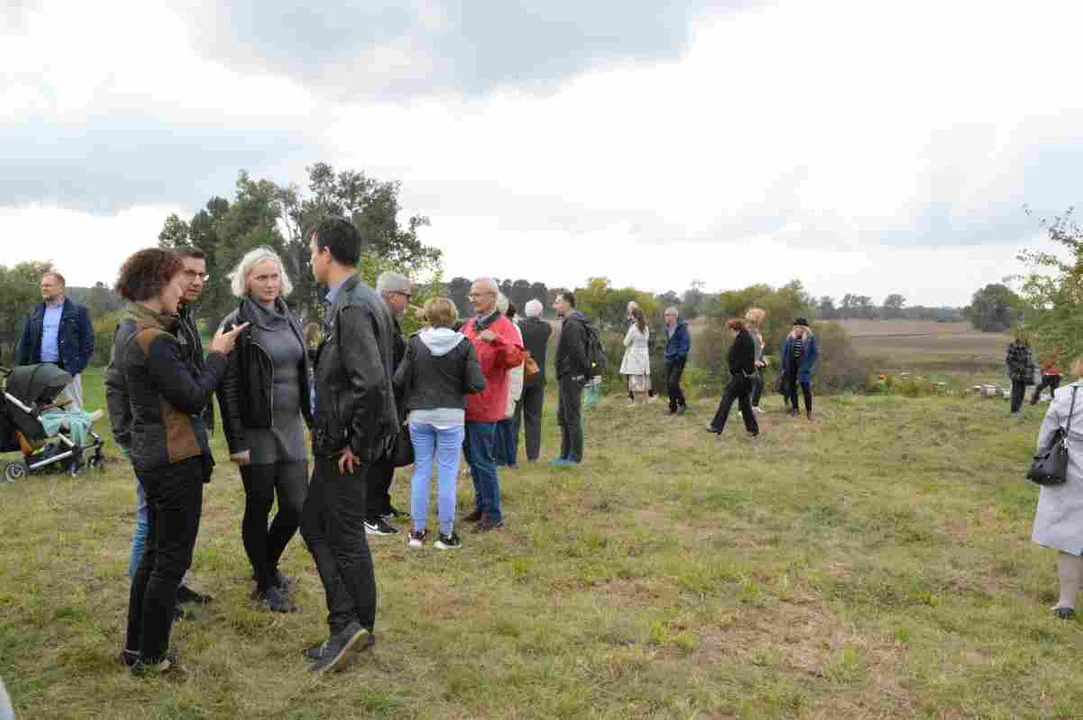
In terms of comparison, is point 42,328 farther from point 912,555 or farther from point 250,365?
point 912,555

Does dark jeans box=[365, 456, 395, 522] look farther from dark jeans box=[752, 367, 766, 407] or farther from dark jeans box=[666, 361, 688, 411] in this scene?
dark jeans box=[666, 361, 688, 411]

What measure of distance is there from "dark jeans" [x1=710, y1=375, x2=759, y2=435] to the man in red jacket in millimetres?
5560

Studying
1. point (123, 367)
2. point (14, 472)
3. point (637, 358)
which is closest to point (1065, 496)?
point (123, 367)

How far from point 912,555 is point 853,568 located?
2.78ft

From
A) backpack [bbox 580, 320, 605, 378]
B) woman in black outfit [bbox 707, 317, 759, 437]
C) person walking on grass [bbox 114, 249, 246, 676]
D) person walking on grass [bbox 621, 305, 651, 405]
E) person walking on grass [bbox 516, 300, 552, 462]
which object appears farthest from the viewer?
person walking on grass [bbox 621, 305, 651, 405]

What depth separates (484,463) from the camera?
6.49m

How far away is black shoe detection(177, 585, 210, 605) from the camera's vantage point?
15.5 feet

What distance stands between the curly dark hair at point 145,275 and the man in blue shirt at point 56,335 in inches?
230

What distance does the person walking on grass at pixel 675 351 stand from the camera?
13.8 metres

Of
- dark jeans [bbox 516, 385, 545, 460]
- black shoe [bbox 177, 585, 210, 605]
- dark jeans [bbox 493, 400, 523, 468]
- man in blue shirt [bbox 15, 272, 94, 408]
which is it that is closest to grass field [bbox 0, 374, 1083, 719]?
black shoe [bbox 177, 585, 210, 605]

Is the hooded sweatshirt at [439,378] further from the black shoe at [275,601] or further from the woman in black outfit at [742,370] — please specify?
the woman in black outfit at [742,370]

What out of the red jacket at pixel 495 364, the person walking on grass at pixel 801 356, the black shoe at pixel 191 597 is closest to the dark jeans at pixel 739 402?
the person walking on grass at pixel 801 356

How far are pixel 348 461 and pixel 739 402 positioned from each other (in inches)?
345

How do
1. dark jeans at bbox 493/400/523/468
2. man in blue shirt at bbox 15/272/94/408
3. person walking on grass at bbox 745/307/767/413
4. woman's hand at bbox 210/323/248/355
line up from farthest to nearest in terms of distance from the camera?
1. person walking on grass at bbox 745/307/767/413
2. dark jeans at bbox 493/400/523/468
3. man in blue shirt at bbox 15/272/94/408
4. woman's hand at bbox 210/323/248/355
